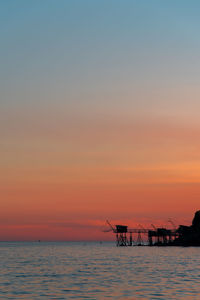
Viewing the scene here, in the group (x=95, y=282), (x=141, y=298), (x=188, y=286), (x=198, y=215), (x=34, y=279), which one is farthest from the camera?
(x=198, y=215)

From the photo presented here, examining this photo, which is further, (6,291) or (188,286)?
(188,286)

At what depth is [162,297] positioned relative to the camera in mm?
41781

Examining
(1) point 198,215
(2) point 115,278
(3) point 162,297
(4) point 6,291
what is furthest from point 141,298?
(1) point 198,215

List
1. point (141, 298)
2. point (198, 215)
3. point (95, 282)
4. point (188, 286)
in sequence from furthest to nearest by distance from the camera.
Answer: point (198, 215), point (95, 282), point (188, 286), point (141, 298)

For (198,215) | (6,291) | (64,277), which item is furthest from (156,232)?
(6,291)

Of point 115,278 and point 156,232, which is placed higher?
point 156,232

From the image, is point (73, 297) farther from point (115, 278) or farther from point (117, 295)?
point (115, 278)

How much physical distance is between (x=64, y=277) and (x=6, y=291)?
56.2 feet

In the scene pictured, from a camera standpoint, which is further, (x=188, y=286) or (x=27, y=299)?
(x=188, y=286)

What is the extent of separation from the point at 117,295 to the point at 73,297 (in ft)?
13.8

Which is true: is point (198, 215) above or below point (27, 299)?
above

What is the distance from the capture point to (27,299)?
41.7 m

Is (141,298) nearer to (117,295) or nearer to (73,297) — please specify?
(117,295)

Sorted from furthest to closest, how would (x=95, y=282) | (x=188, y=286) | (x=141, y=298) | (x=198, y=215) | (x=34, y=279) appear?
1. (x=198, y=215)
2. (x=34, y=279)
3. (x=95, y=282)
4. (x=188, y=286)
5. (x=141, y=298)
